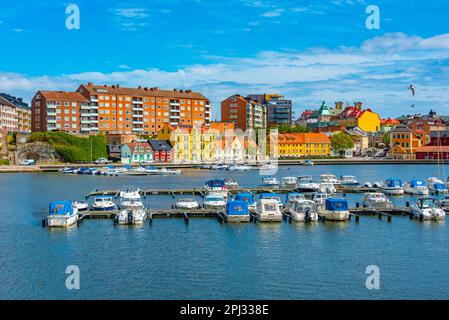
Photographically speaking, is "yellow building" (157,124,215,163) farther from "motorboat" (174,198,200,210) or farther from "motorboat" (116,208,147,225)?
"motorboat" (116,208,147,225)

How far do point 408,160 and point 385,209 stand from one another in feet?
280

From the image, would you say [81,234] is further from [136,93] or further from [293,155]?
[293,155]

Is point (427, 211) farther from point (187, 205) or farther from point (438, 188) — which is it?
point (438, 188)

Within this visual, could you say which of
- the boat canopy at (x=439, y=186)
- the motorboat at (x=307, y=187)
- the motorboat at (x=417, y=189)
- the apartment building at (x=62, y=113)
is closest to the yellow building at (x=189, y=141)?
the apartment building at (x=62, y=113)

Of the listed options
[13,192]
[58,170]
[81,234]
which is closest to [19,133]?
[58,170]

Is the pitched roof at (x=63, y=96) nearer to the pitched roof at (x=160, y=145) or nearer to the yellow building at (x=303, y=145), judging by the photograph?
the pitched roof at (x=160, y=145)

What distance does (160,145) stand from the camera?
102 meters

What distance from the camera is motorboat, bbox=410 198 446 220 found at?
117ft

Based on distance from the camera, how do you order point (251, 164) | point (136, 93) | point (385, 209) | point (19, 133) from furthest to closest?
1. point (136, 93)
2. point (251, 164)
3. point (19, 133)
4. point (385, 209)

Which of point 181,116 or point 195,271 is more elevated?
point 181,116

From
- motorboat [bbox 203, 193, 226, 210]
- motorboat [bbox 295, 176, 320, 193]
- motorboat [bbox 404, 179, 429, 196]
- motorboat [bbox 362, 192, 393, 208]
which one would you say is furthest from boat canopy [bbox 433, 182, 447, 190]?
motorboat [bbox 203, 193, 226, 210]

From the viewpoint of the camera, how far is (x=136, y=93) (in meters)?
112
